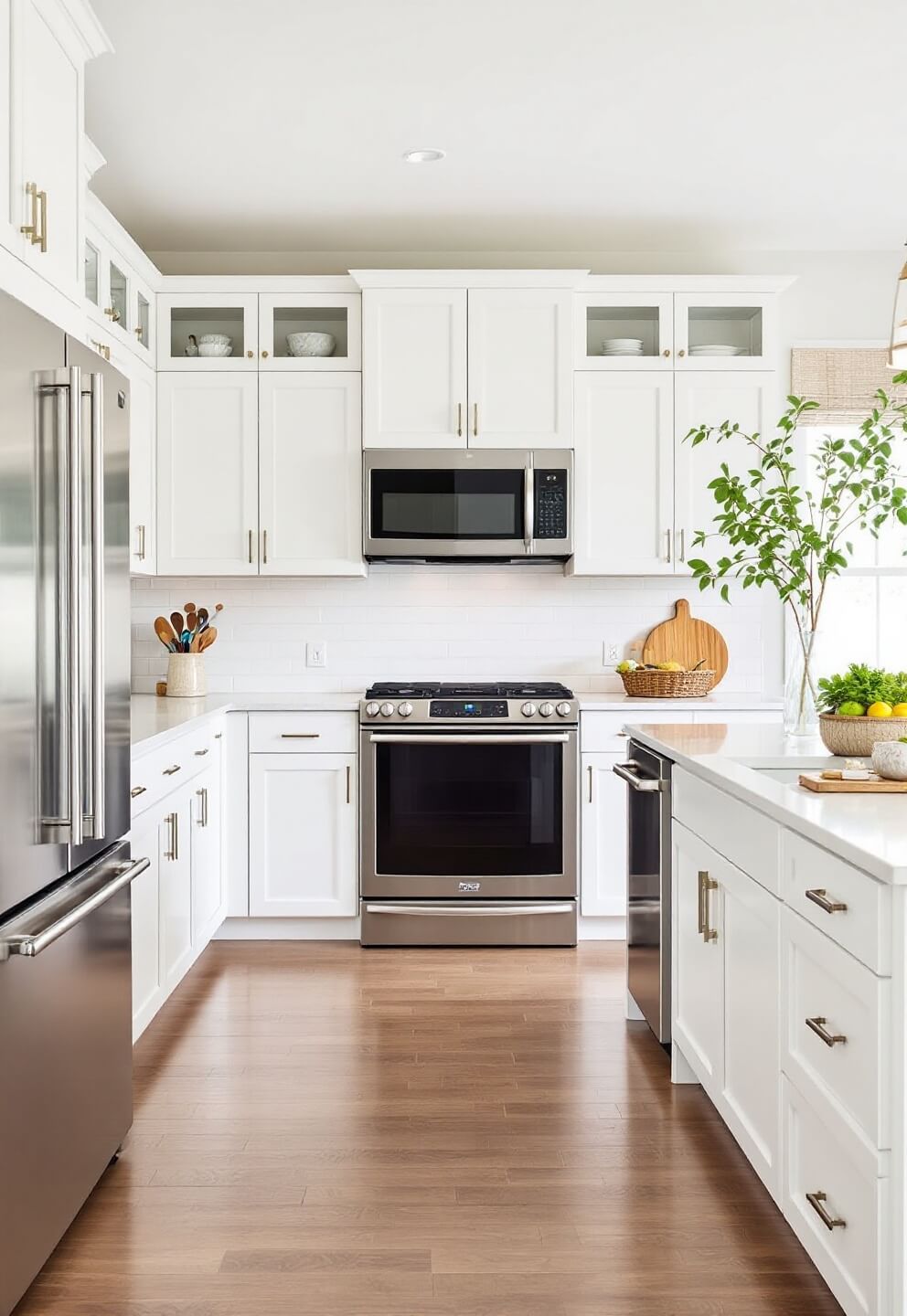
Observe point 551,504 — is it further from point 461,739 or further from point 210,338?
point 210,338

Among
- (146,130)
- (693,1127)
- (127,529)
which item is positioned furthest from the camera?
(146,130)

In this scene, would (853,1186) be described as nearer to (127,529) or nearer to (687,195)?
(127,529)

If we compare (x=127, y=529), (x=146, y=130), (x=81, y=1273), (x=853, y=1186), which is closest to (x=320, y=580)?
(x=146, y=130)

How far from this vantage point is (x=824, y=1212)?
1.73m

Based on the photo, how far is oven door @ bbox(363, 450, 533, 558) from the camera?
4.29 m

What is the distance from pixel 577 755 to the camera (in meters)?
4.18

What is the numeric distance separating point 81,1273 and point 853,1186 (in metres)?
1.39

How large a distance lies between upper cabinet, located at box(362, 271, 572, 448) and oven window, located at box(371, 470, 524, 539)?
14 centimetres

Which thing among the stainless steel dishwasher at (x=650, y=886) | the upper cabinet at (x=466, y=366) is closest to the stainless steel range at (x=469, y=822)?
the stainless steel dishwasher at (x=650, y=886)

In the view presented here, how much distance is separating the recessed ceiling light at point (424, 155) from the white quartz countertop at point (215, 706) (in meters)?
1.97

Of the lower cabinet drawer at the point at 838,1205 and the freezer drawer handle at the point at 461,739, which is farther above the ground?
the freezer drawer handle at the point at 461,739

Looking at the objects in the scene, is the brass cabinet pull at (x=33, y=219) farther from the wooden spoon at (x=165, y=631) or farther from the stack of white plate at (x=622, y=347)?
the stack of white plate at (x=622, y=347)

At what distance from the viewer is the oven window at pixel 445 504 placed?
4293 mm

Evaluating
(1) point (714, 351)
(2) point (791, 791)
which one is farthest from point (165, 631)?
(2) point (791, 791)
